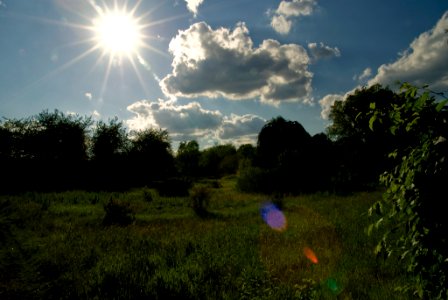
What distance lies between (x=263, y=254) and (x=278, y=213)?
8.36m

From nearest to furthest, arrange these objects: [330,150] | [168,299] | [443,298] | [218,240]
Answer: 1. [443,298]
2. [168,299]
3. [218,240]
4. [330,150]

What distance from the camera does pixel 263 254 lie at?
8133mm

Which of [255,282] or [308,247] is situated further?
[308,247]

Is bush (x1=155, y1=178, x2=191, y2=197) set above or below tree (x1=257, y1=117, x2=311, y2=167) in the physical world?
below

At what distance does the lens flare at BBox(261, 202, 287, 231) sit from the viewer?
12.4 metres

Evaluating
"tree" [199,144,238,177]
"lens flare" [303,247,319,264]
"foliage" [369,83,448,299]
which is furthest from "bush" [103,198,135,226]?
"tree" [199,144,238,177]

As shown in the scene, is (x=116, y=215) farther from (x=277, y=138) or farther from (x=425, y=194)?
(x=277, y=138)

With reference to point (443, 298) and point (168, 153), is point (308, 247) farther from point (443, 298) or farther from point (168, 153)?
point (168, 153)

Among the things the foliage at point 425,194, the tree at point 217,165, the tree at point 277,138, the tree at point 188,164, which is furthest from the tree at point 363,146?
the tree at point 188,164

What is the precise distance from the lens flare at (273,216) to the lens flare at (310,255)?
3.09 metres

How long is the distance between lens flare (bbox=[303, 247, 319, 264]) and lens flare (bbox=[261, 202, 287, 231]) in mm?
3087

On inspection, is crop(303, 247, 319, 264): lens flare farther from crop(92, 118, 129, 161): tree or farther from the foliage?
crop(92, 118, 129, 161): tree

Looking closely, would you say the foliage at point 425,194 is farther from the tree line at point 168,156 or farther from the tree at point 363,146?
the tree at point 363,146

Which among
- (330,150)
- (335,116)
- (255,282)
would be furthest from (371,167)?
(255,282)
